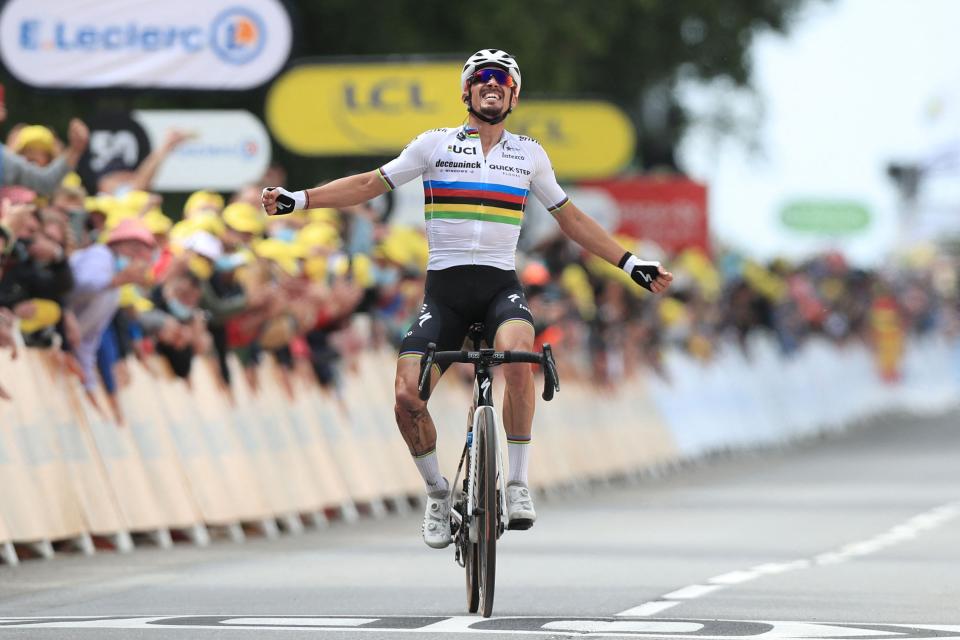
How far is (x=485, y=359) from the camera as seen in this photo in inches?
486

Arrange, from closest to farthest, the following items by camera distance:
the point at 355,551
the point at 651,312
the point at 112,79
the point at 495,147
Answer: the point at 495,147, the point at 355,551, the point at 112,79, the point at 651,312

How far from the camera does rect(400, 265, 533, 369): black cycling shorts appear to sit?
1268 cm

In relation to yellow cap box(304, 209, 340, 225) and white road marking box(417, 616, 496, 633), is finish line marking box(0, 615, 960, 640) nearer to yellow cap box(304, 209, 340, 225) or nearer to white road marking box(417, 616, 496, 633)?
white road marking box(417, 616, 496, 633)

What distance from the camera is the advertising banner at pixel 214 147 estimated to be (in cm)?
2291

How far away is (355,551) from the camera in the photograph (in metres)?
17.3

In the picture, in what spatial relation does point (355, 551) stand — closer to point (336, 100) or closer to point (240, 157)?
point (240, 157)

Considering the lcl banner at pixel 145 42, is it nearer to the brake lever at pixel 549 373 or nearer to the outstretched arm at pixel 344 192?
the outstretched arm at pixel 344 192

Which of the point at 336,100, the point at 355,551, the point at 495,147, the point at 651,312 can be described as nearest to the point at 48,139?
the point at 355,551

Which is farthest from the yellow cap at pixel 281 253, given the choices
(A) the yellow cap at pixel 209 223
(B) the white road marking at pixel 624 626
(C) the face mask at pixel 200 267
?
(B) the white road marking at pixel 624 626

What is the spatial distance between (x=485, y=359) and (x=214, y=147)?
435 inches

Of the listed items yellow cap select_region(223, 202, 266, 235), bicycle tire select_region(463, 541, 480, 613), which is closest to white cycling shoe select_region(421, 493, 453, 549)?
bicycle tire select_region(463, 541, 480, 613)

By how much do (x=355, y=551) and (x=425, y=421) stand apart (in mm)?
4471

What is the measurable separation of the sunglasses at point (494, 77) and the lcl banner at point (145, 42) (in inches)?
413

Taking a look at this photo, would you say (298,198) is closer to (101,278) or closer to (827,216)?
(101,278)
